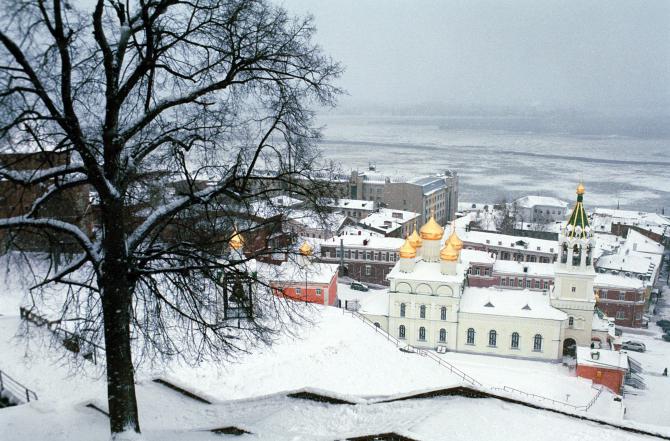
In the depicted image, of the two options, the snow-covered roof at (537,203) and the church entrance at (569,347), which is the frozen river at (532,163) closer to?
the snow-covered roof at (537,203)

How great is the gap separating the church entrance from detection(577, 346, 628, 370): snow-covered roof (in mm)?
4104

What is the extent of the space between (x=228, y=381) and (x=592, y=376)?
17261 mm

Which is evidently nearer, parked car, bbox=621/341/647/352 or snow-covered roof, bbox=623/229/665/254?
parked car, bbox=621/341/647/352

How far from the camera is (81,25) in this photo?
685 centimetres

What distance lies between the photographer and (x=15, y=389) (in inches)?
500

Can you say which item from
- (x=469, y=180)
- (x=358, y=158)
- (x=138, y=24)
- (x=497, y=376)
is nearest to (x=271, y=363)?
(x=497, y=376)

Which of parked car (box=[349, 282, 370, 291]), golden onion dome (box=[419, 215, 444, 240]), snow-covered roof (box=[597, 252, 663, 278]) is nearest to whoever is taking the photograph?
golden onion dome (box=[419, 215, 444, 240])

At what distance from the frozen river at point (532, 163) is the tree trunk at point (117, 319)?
55.6 meters

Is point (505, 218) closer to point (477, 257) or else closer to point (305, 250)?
point (477, 257)

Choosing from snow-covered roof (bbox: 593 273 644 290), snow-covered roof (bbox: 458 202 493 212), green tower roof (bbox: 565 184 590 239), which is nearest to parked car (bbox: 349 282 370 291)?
snow-covered roof (bbox: 593 273 644 290)

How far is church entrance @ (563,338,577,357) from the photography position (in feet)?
105

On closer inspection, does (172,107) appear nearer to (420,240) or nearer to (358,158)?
(420,240)

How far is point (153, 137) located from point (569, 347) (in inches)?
1141

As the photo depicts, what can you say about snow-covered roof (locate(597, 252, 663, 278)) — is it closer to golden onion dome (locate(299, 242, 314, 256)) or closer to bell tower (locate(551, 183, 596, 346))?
bell tower (locate(551, 183, 596, 346))
